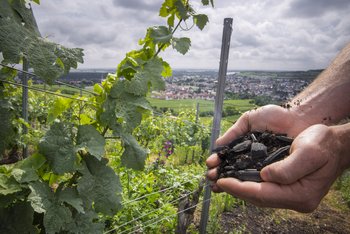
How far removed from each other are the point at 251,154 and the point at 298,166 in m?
0.56

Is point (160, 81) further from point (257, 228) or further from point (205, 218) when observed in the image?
point (257, 228)

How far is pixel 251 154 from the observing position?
2.30 m

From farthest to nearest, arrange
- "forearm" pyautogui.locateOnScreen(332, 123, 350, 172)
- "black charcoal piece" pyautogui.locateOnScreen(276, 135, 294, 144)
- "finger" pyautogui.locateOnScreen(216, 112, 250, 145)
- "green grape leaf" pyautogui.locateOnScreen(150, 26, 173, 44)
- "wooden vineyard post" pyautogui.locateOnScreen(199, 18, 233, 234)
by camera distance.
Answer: "finger" pyautogui.locateOnScreen(216, 112, 250, 145), "wooden vineyard post" pyautogui.locateOnScreen(199, 18, 233, 234), "black charcoal piece" pyautogui.locateOnScreen(276, 135, 294, 144), "forearm" pyautogui.locateOnScreen(332, 123, 350, 172), "green grape leaf" pyautogui.locateOnScreen(150, 26, 173, 44)

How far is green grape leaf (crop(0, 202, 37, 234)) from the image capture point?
3.84ft

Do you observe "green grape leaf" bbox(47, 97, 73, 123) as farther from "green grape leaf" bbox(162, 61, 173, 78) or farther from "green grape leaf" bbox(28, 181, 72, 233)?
"green grape leaf" bbox(162, 61, 173, 78)

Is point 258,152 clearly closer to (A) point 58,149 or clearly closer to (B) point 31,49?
(A) point 58,149

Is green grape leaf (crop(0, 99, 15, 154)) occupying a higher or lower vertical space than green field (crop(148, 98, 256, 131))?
higher

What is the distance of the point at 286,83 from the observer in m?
4.84

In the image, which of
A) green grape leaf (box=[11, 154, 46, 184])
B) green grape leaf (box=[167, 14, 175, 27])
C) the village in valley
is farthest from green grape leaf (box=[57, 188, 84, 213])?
the village in valley

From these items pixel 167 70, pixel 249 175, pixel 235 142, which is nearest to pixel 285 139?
pixel 235 142

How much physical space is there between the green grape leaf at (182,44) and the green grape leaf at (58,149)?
75 centimetres

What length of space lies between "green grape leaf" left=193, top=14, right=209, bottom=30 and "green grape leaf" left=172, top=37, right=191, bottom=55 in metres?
0.12

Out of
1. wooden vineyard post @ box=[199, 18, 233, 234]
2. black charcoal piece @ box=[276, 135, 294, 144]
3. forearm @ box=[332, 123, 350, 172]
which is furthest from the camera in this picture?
wooden vineyard post @ box=[199, 18, 233, 234]

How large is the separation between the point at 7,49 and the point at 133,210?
2.59 metres
